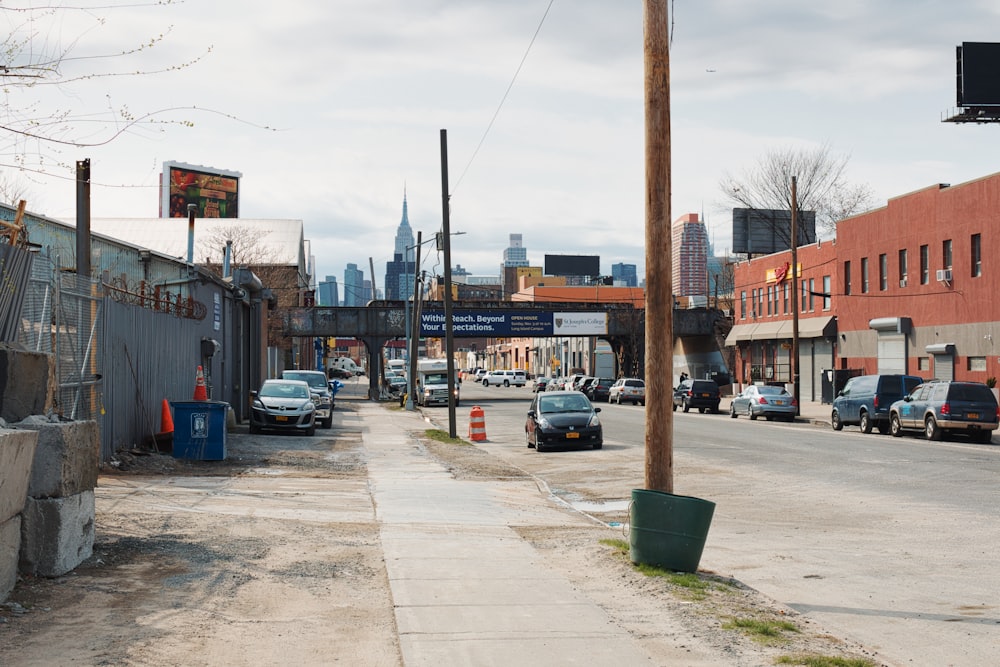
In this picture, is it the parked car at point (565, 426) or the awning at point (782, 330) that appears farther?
the awning at point (782, 330)

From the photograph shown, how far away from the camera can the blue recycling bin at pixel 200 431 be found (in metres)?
19.5

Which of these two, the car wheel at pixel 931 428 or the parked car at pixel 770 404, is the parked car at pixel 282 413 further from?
the parked car at pixel 770 404

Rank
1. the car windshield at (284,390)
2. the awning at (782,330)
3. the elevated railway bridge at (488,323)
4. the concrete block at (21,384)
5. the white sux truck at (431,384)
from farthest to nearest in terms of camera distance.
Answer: the elevated railway bridge at (488,323), the white sux truck at (431,384), the awning at (782,330), the car windshield at (284,390), the concrete block at (21,384)

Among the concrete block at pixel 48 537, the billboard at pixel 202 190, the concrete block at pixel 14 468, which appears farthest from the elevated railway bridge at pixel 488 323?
the concrete block at pixel 14 468

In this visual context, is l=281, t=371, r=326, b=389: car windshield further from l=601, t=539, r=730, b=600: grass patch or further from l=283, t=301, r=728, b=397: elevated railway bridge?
l=601, t=539, r=730, b=600: grass patch

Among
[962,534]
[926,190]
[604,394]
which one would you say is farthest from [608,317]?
[962,534]

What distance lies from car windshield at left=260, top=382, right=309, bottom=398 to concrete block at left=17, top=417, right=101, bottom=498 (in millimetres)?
20684

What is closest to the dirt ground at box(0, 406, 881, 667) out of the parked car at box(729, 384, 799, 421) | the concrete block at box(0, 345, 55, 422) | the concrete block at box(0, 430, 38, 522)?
the concrete block at box(0, 430, 38, 522)

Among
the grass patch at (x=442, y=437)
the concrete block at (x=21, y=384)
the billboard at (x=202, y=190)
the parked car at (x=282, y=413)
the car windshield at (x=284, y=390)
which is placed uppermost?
the billboard at (x=202, y=190)

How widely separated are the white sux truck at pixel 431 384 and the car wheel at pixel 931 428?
2917 centimetres

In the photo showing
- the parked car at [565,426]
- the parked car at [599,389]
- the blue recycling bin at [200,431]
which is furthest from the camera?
the parked car at [599,389]

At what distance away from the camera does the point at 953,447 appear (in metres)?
27.3

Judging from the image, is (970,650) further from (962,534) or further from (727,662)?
(962,534)

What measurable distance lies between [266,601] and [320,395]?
28.0m
